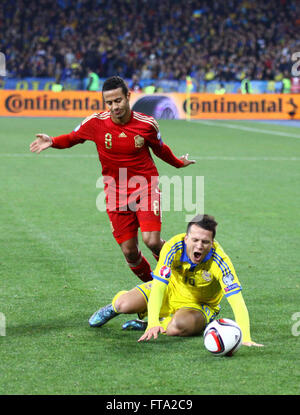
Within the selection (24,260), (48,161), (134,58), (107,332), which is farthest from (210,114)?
(107,332)

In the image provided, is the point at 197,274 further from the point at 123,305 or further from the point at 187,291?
the point at 123,305

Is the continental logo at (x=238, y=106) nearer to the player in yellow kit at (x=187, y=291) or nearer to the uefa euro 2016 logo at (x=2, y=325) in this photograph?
the uefa euro 2016 logo at (x=2, y=325)

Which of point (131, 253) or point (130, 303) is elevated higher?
point (131, 253)

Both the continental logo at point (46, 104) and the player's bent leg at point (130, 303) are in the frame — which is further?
the continental logo at point (46, 104)

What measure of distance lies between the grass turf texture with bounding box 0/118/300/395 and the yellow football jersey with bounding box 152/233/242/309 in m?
0.39

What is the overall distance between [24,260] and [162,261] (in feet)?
10.3

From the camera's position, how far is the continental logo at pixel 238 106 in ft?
93.0

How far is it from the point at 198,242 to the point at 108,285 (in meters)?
2.18

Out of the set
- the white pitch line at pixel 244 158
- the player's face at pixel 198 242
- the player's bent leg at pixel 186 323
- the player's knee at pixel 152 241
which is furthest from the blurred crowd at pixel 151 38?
the player's face at pixel 198 242

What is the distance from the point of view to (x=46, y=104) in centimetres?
2814

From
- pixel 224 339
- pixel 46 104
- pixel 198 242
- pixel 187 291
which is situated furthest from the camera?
pixel 46 104

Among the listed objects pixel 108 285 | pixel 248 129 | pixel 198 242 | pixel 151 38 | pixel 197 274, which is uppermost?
pixel 151 38

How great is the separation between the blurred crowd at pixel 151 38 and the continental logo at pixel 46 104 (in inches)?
248

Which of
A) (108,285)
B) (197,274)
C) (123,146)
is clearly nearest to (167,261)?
(197,274)
